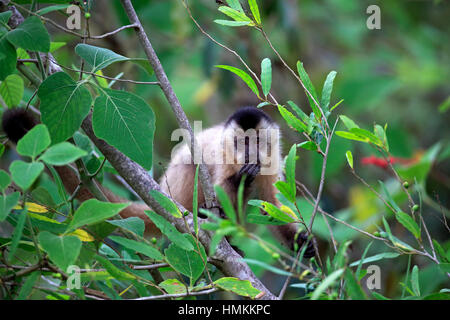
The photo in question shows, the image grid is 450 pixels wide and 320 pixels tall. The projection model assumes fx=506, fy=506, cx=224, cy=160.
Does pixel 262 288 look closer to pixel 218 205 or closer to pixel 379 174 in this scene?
pixel 218 205

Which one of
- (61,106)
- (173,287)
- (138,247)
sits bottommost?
(173,287)

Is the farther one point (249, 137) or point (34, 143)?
point (249, 137)

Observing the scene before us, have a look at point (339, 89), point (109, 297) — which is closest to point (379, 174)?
point (339, 89)

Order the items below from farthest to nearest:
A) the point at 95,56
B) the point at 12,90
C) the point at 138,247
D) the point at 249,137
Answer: the point at 249,137, the point at 12,90, the point at 95,56, the point at 138,247

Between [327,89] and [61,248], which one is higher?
[327,89]

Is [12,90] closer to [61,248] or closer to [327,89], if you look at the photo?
[61,248]

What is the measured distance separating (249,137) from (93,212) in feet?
5.14

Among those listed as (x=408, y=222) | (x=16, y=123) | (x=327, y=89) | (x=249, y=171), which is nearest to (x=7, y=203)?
(x=16, y=123)

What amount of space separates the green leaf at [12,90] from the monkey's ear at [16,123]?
45 mm

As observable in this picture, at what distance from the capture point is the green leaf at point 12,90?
192 cm

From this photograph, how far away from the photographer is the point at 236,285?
1.49m

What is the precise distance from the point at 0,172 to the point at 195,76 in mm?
4957

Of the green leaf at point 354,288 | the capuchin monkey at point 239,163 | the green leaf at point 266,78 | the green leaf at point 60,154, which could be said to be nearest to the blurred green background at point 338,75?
the capuchin monkey at point 239,163

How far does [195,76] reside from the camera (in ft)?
19.9
